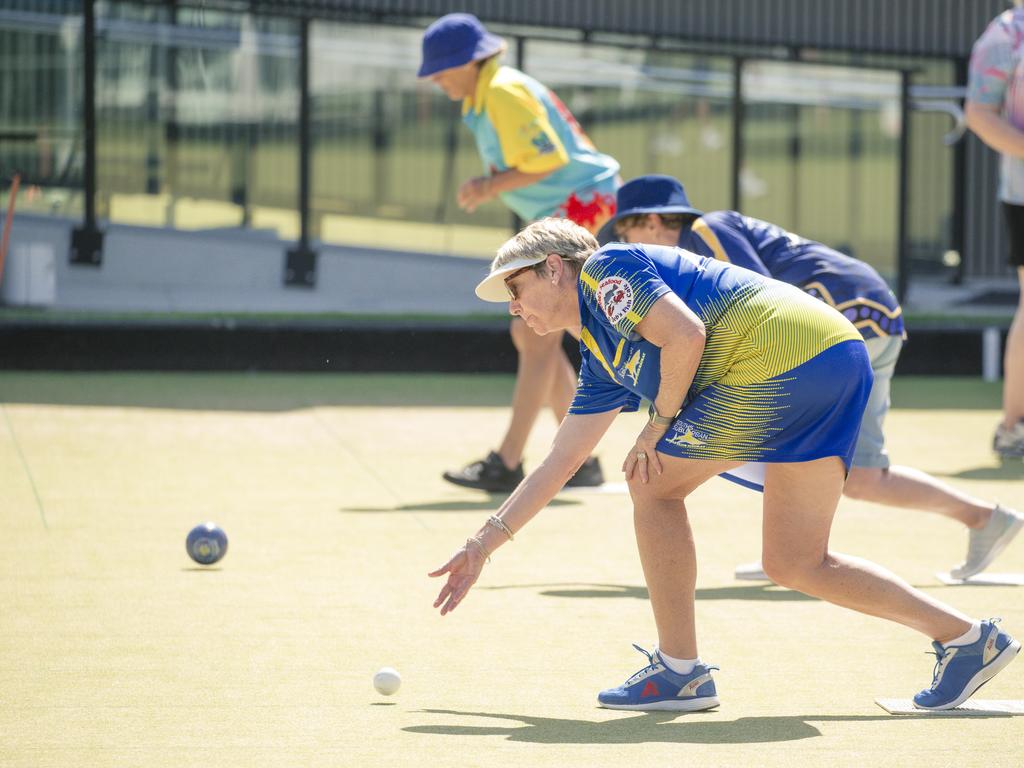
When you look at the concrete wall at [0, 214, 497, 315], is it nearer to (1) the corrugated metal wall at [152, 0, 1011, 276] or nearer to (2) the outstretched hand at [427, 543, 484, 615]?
(1) the corrugated metal wall at [152, 0, 1011, 276]

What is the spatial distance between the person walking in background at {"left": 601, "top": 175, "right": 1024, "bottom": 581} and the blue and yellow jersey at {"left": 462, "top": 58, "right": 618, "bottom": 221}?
167cm

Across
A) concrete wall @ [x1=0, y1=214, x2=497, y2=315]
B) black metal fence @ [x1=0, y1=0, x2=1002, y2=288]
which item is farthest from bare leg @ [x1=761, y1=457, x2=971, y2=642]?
black metal fence @ [x1=0, y1=0, x2=1002, y2=288]

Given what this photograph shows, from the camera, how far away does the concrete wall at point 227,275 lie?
473 inches

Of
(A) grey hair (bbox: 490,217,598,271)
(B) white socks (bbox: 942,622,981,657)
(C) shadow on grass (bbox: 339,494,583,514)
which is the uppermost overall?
(A) grey hair (bbox: 490,217,598,271)

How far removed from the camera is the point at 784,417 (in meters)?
4.16

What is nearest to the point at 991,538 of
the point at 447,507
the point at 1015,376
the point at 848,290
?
the point at 848,290

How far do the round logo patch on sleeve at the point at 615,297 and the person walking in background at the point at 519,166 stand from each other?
3.42m

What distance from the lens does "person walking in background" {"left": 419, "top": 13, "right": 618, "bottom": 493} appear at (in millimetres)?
7457

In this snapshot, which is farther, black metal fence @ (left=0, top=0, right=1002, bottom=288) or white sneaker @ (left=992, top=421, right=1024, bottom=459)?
black metal fence @ (left=0, top=0, right=1002, bottom=288)

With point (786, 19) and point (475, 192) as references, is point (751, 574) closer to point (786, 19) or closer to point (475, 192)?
point (475, 192)

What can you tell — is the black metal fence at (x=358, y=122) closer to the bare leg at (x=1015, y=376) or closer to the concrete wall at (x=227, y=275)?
the concrete wall at (x=227, y=275)

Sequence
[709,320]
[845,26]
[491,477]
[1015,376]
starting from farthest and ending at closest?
[845,26] < [1015,376] < [491,477] < [709,320]

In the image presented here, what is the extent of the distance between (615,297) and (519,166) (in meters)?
3.57

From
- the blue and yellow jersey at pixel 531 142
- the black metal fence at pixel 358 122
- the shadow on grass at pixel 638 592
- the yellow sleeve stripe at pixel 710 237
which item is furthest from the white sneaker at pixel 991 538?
the black metal fence at pixel 358 122
